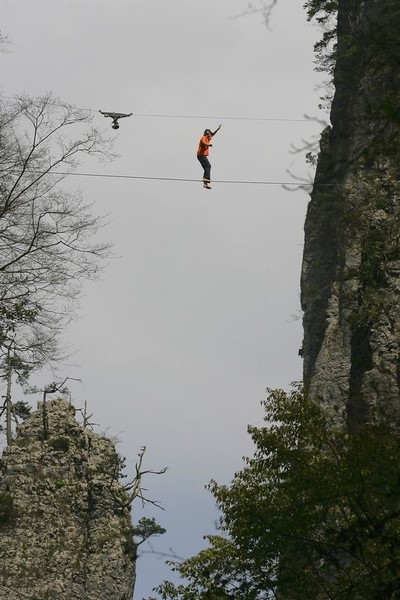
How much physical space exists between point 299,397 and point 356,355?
1385 cm

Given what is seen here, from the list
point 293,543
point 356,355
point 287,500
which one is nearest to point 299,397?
point 287,500

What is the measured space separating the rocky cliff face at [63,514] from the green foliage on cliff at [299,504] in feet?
42.6

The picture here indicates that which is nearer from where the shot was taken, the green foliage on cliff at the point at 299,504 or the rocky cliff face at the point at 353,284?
the green foliage on cliff at the point at 299,504

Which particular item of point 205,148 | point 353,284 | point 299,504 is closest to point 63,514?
point 353,284

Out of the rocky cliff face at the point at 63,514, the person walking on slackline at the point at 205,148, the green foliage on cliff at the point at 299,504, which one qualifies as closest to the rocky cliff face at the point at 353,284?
the person walking on slackline at the point at 205,148

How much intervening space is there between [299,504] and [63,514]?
81.3 feet

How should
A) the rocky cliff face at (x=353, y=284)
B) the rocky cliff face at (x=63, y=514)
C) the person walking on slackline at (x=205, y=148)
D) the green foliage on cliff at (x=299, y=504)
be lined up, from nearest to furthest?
the green foliage on cliff at (x=299, y=504)
the person walking on slackline at (x=205, y=148)
the rocky cliff face at (x=353, y=284)
the rocky cliff face at (x=63, y=514)

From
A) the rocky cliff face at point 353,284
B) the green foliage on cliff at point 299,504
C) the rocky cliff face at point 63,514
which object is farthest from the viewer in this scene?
the rocky cliff face at point 63,514

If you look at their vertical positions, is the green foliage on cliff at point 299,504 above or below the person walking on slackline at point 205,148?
below

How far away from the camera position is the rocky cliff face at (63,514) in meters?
33.7

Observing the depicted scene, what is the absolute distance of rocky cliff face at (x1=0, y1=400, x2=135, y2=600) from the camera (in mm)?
33656

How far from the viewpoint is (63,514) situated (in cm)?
3556

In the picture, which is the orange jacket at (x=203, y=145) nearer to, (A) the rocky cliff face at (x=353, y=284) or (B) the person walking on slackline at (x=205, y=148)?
(B) the person walking on slackline at (x=205, y=148)

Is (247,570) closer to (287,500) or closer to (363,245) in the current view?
(287,500)
